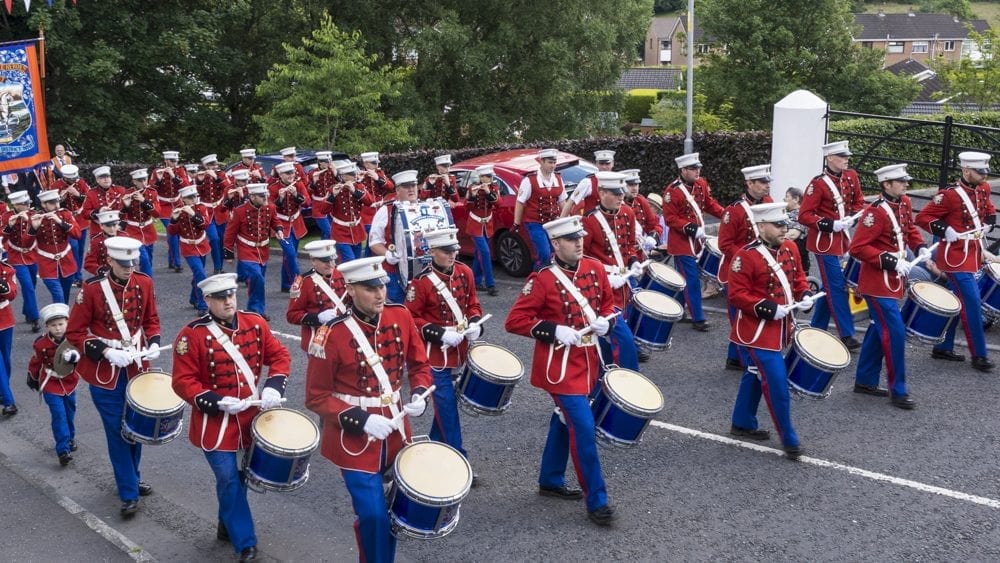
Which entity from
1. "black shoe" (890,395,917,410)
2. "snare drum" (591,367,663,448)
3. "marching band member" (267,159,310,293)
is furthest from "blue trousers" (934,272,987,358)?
"marching band member" (267,159,310,293)

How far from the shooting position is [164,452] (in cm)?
898

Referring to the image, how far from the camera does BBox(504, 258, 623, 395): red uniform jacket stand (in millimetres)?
6969

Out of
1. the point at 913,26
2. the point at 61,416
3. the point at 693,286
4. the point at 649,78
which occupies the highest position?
the point at 61,416

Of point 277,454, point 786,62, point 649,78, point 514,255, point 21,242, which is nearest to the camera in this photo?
point 277,454

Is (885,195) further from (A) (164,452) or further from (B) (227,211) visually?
(B) (227,211)

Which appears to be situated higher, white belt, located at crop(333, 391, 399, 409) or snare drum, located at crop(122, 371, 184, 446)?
white belt, located at crop(333, 391, 399, 409)

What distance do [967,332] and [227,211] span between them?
11602 mm

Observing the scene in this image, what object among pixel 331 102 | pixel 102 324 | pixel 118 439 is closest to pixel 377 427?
pixel 118 439

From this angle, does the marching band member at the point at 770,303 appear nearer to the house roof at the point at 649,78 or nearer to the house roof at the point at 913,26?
the house roof at the point at 649,78

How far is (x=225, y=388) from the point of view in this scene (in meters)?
6.56

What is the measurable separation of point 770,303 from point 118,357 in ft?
15.9

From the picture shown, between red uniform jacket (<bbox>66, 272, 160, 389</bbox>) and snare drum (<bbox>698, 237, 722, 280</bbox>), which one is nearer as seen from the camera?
red uniform jacket (<bbox>66, 272, 160, 389</bbox>)

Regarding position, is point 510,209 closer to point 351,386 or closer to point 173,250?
point 173,250

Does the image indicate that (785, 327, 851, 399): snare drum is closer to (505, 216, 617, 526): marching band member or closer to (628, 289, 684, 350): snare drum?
(628, 289, 684, 350): snare drum
